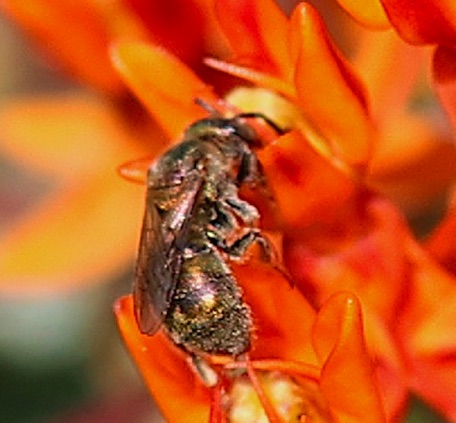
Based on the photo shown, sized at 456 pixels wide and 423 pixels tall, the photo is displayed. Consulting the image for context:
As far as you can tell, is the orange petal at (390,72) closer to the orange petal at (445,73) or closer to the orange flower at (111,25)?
the orange flower at (111,25)

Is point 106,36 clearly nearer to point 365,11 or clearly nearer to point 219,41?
point 219,41

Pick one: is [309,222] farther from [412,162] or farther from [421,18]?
[412,162]

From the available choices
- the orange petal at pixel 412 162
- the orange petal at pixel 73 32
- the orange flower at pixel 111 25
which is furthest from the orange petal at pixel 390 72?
the orange petal at pixel 73 32

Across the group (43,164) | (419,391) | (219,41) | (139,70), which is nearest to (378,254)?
(419,391)

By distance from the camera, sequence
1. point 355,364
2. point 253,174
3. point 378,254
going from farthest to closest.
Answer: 1. point 378,254
2. point 253,174
3. point 355,364

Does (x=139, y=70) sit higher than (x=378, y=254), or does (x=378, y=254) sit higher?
(x=139, y=70)

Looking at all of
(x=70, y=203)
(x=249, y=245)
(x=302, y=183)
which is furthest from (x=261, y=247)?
(x=70, y=203)

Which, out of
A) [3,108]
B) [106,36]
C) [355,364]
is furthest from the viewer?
[3,108]
